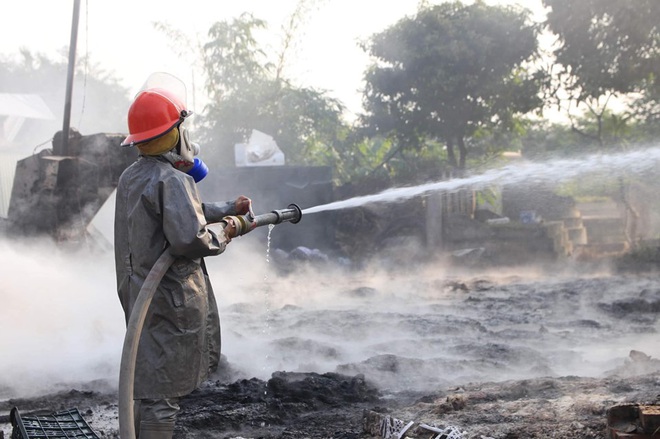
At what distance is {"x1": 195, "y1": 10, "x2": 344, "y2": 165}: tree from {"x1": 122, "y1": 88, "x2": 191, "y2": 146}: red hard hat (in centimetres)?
1616

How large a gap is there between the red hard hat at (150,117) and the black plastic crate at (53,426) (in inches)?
70.9

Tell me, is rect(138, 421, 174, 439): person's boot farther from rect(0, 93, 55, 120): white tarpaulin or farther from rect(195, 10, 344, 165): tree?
rect(0, 93, 55, 120): white tarpaulin

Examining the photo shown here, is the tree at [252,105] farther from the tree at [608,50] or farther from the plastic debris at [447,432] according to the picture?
the plastic debris at [447,432]

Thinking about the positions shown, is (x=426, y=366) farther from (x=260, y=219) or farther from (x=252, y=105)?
(x=252, y=105)

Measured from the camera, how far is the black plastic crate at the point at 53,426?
13.9 feet

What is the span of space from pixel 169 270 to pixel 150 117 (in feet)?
2.50

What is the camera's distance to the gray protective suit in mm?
3434

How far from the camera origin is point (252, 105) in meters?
20.1

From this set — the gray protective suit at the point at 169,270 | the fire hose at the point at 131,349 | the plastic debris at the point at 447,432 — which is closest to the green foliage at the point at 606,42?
the plastic debris at the point at 447,432

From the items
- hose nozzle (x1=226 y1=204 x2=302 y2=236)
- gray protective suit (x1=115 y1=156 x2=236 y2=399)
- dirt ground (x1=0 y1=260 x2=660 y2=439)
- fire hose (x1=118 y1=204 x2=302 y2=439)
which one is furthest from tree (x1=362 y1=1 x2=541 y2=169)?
fire hose (x1=118 y1=204 x2=302 y2=439)

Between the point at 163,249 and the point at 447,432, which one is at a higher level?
the point at 163,249

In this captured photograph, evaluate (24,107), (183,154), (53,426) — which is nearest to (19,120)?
(24,107)

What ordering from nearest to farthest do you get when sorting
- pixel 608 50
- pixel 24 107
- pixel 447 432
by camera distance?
1. pixel 447 432
2. pixel 608 50
3. pixel 24 107

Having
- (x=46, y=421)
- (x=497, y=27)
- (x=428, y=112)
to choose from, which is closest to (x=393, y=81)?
(x=428, y=112)
